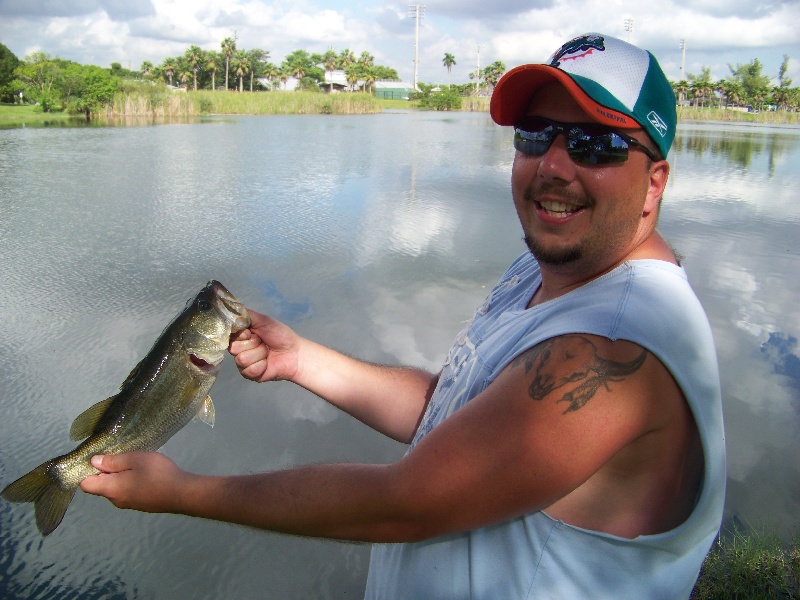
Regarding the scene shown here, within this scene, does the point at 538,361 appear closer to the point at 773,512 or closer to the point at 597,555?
the point at 597,555

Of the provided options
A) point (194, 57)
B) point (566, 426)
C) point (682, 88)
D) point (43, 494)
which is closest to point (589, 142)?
point (566, 426)

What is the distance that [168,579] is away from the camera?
11.4 feet

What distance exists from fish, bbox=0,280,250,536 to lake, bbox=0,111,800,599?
1.33 metres

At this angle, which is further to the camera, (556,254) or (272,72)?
(272,72)

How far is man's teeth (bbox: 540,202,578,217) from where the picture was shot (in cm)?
172

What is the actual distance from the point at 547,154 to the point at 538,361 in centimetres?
70

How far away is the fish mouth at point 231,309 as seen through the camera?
97.5 inches

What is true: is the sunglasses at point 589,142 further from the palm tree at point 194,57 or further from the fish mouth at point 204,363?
the palm tree at point 194,57

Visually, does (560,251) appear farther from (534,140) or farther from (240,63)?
(240,63)

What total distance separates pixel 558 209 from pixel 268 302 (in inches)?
200

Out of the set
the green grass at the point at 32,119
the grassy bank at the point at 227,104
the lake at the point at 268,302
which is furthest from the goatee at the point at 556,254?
the grassy bank at the point at 227,104

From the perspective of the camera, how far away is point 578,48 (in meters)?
1.69

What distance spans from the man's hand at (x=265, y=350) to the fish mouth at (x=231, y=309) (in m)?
0.03

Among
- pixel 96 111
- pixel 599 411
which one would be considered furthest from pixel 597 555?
pixel 96 111
